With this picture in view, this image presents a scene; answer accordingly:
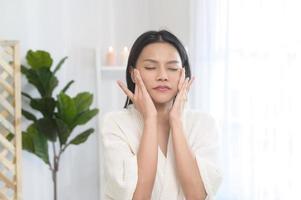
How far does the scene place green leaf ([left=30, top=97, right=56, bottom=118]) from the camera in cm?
216

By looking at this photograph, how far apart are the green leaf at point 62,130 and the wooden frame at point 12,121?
22 cm

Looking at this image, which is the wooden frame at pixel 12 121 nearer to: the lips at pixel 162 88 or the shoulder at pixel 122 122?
the shoulder at pixel 122 122

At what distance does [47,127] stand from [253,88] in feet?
4.07

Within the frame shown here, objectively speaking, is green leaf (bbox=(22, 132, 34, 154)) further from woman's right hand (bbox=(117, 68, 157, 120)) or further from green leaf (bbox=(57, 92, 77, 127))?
woman's right hand (bbox=(117, 68, 157, 120))

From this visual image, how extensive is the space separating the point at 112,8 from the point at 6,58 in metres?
0.94

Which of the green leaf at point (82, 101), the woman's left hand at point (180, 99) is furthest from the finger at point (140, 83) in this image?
the green leaf at point (82, 101)

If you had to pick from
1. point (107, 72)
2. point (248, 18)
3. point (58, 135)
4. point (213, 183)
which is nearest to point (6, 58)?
point (58, 135)

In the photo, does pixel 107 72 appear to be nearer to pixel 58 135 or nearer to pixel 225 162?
pixel 58 135

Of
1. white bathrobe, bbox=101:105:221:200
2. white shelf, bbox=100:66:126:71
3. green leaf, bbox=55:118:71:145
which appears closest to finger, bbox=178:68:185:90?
white bathrobe, bbox=101:105:221:200

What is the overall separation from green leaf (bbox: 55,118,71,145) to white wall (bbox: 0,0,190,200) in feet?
1.00

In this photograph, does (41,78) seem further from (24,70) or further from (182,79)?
(182,79)

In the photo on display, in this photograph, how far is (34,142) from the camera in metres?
2.15

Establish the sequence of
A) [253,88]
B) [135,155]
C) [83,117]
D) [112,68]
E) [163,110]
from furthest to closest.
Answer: [112,68] → [83,117] → [253,88] → [163,110] → [135,155]

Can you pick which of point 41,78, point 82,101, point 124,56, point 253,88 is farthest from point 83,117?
point 253,88
